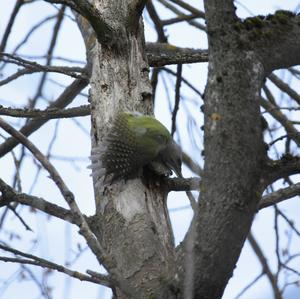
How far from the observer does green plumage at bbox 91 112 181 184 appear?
3.09 m

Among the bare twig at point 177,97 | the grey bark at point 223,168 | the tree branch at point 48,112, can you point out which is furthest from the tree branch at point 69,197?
the bare twig at point 177,97

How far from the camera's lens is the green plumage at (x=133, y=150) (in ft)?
10.1

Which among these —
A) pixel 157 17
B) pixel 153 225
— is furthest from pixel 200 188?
pixel 157 17

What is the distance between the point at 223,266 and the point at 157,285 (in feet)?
1.11

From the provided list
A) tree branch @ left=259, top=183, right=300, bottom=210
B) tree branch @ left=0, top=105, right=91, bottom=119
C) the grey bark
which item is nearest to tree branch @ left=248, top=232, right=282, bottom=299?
tree branch @ left=259, top=183, right=300, bottom=210

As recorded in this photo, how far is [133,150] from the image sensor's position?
3.23 m

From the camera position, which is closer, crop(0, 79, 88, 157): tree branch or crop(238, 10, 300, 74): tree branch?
crop(238, 10, 300, 74): tree branch

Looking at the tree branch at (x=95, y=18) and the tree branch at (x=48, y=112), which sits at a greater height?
the tree branch at (x=95, y=18)

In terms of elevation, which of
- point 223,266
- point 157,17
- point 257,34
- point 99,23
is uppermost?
point 157,17

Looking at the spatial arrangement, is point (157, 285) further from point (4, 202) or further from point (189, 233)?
point (4, 202)

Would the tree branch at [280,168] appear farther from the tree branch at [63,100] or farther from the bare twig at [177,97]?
the tree branch at [63,100]

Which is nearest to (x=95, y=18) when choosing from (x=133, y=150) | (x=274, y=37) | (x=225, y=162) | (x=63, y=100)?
(x=133, y=150)

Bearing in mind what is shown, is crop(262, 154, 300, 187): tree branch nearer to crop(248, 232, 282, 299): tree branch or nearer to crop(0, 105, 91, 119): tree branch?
crop(248, 232, 282, 299): tree branch

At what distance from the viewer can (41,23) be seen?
16.8ft
